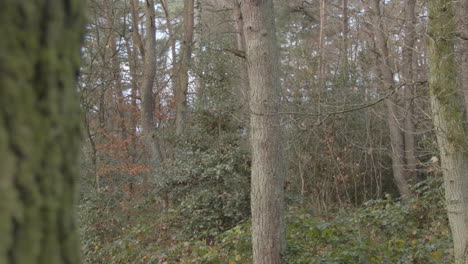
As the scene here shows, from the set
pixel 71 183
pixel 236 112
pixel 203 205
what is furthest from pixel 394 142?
pixel 71 183

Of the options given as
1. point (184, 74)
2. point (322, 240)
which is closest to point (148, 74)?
point (184, 74)

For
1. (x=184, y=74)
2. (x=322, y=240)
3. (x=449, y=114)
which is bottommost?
(x=322, y=240)

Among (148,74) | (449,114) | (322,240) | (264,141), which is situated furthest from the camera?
(148,74)

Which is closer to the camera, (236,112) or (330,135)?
(236,112)

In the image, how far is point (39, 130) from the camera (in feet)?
2.89

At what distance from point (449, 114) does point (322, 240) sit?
2765mm

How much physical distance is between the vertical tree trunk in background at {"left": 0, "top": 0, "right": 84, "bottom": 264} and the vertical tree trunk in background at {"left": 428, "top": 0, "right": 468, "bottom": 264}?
5079 millimetres

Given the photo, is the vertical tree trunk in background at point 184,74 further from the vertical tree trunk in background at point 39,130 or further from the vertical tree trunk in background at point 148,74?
the vertical tree trunk in background at point 39,130

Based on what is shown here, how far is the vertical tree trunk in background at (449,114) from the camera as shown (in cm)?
522

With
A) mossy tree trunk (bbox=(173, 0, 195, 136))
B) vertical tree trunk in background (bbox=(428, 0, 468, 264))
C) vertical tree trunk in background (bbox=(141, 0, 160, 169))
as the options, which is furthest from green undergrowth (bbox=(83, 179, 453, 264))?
vertical tree trunk in background (bbox=(141, 0, 160, 169))

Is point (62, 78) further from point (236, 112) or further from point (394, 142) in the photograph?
point (394, 142)

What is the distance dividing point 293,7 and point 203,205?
880 cm

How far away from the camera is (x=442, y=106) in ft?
17.3

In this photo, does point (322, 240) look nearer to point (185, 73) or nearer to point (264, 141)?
point (264, 141)
